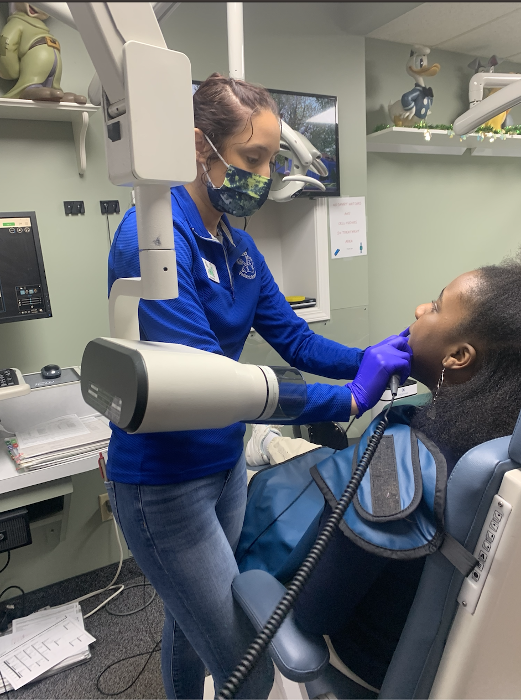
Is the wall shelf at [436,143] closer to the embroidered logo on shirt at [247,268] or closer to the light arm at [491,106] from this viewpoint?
the light arm at [491,106]

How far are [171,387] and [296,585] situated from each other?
0.34 metres

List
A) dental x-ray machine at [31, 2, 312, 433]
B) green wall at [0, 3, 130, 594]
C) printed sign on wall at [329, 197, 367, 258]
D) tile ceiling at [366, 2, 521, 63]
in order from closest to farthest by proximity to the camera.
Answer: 1. dental x-ray machine at [31, 2, 312, 433]
2. green wall at [0, 3, 130, 594]
3. tile ceiling at [366, 2, 521, 63]
4. printed sign on wall at [329, 197, 367, 258]

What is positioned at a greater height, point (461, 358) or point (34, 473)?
point (461, 358)

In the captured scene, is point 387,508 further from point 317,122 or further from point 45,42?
point 317,122

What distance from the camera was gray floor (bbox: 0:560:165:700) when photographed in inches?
62.2

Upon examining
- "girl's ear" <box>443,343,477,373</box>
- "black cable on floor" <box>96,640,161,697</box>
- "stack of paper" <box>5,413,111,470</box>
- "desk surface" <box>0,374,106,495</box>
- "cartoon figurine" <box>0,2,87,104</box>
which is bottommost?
"black cable on floor" <box>96,640,161,697</box>

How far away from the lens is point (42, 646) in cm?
172

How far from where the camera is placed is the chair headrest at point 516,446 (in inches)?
23.8

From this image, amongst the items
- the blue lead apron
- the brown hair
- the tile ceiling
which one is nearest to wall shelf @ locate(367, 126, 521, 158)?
the tile ceiling

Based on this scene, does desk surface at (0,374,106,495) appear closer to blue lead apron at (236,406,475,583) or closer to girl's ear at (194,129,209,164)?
blue lead apron at (236,406,475,583)

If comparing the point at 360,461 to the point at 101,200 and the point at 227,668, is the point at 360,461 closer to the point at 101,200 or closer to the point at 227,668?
the point at 227,668

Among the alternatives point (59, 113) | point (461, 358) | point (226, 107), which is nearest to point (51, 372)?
point (59, 113)

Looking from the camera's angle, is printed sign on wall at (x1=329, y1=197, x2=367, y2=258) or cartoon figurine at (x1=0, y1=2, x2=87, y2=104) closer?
cartoon figurine at (x1=0, y1=2, x2=87, y2=104)

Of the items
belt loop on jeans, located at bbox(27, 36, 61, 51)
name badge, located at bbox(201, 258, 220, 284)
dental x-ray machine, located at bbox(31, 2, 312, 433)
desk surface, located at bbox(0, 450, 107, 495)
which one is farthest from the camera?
belt loop on jeans, located at bbox(27, 36, 61, 51)
